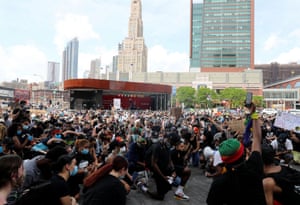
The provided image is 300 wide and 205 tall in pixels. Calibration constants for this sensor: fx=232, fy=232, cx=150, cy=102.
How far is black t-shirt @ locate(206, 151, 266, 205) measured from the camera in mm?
2193

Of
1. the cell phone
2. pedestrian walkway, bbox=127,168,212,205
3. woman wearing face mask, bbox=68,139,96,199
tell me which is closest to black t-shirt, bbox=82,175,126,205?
the cell phone

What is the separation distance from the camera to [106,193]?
259cm

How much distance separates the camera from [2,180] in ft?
7.16

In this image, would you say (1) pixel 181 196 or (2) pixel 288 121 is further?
(2) pixel 288 121

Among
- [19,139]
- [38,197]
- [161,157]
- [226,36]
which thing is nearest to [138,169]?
[161,157]

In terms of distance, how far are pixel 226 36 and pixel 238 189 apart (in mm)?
129673

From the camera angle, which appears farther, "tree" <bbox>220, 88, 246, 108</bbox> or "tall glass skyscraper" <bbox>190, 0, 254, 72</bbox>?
"tall glass skyscraper" <bbox>190, 0, 254, 72</bbox>

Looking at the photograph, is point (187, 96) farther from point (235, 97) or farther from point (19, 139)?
point (19, 139)

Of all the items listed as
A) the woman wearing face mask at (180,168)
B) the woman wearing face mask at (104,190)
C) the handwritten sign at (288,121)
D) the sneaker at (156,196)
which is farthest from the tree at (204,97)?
the woman wearing face mask at (104,190)

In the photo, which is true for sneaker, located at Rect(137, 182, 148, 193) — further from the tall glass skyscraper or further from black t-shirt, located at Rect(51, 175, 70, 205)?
the tall glass skyscraper

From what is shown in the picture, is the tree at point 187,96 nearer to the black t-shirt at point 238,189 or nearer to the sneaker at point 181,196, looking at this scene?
the sneaker at point 181,196

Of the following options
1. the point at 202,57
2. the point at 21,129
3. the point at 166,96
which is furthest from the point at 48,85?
the point at 21,129

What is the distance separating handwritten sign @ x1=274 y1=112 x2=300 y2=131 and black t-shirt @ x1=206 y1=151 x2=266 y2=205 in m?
6.21

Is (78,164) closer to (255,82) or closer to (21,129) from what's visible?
(21,129)
